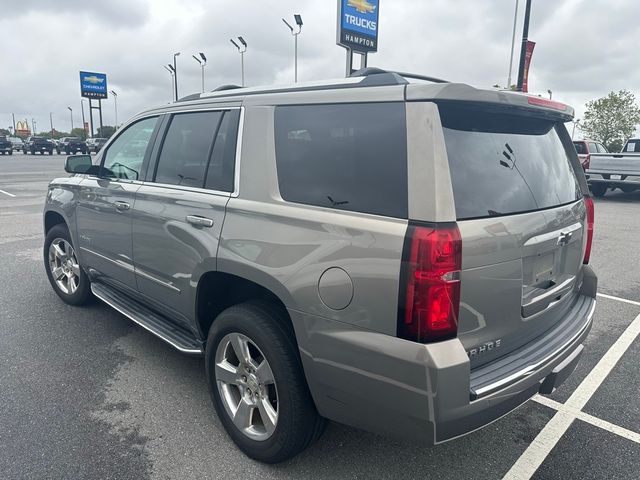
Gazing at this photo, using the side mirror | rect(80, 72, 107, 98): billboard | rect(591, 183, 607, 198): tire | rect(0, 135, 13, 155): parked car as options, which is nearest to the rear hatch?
the side mirror

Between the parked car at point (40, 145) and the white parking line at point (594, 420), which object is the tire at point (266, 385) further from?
the parked car at point (40, 145)

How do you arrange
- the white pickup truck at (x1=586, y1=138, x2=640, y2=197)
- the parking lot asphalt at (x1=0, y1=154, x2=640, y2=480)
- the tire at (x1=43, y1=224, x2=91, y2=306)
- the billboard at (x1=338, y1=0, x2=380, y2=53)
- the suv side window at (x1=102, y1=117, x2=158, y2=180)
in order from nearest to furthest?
the parking lot asphalt at (x1=0, y1=154, x2=640, y2=480) → the suv side window at (x1=102, y1=117, x2=158, y2=180) → the tire at (x1=43, y1=224, x2=91, y2=306) → the white pickup truck at (x1=586, y1=138, x2=640, y2=197) → the billboard at (x1=338, y1=0, x2=380, y2=53)

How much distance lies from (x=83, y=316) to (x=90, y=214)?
A: 3.51ft

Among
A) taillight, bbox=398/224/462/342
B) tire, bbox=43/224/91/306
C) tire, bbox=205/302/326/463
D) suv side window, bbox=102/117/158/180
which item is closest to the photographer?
taillight, bbox=398/224/462/342

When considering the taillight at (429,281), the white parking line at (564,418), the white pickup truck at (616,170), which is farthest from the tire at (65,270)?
the white pickup truck at (616,170)

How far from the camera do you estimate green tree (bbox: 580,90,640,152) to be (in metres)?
38.0

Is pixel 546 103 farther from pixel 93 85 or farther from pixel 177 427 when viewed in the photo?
pixel 93 85

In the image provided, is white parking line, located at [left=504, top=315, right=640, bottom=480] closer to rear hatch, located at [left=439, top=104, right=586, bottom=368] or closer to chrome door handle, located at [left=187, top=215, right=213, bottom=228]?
rear hatch, located at [left=439, top=104, right=586, bottom=368]

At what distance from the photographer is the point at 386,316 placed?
1954 mm

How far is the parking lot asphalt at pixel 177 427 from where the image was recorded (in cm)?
251

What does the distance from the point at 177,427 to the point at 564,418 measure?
237cm

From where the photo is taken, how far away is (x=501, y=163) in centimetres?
226

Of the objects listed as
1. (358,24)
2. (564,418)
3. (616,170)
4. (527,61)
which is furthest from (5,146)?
(564,418)

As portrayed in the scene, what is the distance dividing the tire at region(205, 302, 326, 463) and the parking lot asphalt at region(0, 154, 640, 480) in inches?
5.5
